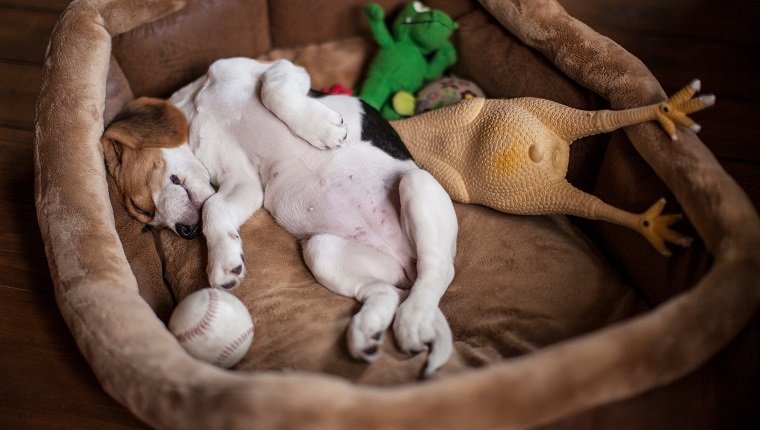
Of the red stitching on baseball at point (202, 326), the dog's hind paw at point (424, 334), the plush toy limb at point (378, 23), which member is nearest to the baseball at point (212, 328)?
the red stitching on baseball at point (202, 326)

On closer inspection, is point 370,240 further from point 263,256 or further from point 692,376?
point 692,376

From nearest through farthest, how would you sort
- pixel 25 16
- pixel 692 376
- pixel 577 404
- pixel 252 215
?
pixel 577 404
pixel 692 376
pixel 252 215
pixel 25 16

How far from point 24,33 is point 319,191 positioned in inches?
96.0

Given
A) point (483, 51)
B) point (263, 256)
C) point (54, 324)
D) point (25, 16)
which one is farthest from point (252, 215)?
point (25, 16)

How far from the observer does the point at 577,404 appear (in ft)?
4.57

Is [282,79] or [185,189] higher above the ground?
[282,79]

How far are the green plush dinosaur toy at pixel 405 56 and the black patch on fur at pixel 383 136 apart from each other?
15.8 inches

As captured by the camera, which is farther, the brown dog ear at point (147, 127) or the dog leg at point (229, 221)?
the brown dog ear at point (147, 127)

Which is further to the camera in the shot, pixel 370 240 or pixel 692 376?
pixel 370 240

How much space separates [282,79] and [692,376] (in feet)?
5.09

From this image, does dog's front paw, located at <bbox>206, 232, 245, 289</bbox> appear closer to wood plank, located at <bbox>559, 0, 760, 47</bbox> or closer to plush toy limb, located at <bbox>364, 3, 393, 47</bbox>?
plush toy limb, located at <bbox>364, 3, 393, 47</bbox>

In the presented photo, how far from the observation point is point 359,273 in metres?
2.06

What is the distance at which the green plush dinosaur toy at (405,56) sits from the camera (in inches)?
108

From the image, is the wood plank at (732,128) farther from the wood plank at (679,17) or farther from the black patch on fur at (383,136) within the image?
the black patch on fur at (383,136)
